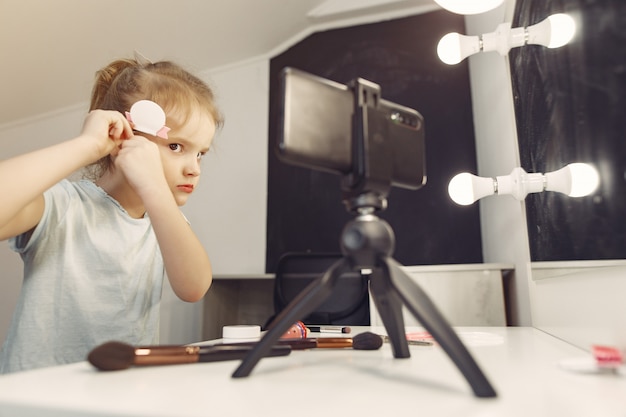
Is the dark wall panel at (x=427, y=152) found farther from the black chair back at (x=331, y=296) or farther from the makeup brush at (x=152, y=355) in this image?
the makeup brush at (x=152, y=355)

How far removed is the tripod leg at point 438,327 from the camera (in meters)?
0.25

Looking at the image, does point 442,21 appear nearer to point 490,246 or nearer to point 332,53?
point 332,53

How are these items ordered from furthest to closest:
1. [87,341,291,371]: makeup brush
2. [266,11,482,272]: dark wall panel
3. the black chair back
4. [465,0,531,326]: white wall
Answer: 1. [266,11,482,272]: dark wall panel
2. the black chair back
3. [465,0,531,326]: white wall
4. [87,341,291,371]: makeup brush

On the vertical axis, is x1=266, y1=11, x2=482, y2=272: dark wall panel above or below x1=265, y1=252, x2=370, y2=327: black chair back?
above

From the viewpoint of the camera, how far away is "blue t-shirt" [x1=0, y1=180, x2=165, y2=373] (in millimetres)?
709

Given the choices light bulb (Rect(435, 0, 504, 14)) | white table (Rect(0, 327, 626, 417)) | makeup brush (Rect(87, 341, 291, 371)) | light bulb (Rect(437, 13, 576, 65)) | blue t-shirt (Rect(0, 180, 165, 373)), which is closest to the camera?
white table (Rect(0, 327, 626, 417))

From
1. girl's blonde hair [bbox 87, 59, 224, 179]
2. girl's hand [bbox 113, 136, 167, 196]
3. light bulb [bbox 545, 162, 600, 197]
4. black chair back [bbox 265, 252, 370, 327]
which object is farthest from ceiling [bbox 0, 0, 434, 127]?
light bulb [bbox 545, 162, 600, 197]

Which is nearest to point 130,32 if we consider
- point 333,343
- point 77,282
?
point 77,282

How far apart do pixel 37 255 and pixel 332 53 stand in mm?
2030

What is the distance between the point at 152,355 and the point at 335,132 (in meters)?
0.24

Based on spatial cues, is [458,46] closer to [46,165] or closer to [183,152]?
[183,152]

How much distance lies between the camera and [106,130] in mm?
626

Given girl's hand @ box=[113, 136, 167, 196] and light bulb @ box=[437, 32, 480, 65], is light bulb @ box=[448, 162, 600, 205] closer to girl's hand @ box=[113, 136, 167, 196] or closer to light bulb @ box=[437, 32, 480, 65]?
light bulb @ box=[437, 32, 480, 65]

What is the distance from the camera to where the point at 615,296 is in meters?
0.45
